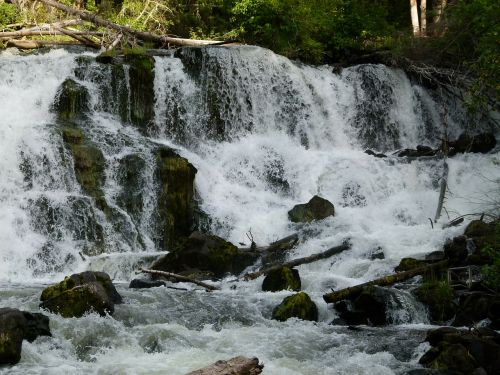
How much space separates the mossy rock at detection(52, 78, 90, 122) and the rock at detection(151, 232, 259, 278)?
246 inches

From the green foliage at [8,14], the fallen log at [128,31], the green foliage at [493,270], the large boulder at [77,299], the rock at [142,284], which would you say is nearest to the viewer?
the green foliage at [493,270]

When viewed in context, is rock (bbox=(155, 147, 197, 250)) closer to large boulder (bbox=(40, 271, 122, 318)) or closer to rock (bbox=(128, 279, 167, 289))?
rock (bbox=(128, 279, 167, 289))

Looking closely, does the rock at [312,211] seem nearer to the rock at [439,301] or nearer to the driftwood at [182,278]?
the driftwood at [182,278]

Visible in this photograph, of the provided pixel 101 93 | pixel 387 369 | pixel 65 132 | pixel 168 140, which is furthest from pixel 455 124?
pixel 387 369

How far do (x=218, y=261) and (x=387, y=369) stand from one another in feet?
19.8

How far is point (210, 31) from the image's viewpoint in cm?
2608

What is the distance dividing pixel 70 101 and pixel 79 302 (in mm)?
9865

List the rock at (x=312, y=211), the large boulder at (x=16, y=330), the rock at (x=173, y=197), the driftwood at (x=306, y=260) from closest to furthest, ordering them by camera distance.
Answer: the large boulder at (x=16, y=330)
the driftwood at (x=306, y=260)
the rock at (x=173, y=197)
the rock at (x=312, y=211)

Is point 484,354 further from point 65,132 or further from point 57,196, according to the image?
point 65,132

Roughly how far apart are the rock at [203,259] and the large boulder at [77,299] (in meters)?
3.25

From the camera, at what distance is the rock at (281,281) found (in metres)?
11.9

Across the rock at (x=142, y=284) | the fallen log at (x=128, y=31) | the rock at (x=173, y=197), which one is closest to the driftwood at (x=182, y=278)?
the rock at (x=142, y=284)

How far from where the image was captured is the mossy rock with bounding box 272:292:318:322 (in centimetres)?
1035

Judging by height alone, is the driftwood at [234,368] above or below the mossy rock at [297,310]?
above
